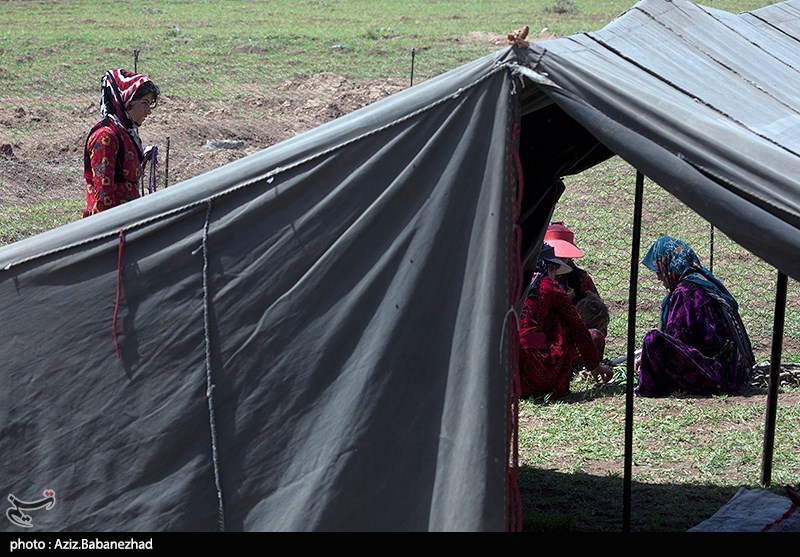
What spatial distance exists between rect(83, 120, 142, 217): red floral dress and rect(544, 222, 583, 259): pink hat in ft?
9.03

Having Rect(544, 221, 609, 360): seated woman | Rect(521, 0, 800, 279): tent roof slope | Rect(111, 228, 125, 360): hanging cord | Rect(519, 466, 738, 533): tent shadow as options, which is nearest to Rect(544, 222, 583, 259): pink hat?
Rect(544, 221, 609, 360): seated woman

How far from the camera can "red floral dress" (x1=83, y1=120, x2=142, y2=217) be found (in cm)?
555

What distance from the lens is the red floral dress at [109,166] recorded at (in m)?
5.55

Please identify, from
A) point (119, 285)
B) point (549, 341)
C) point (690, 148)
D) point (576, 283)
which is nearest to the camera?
point (690, 148)

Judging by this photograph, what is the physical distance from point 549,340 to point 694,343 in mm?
939

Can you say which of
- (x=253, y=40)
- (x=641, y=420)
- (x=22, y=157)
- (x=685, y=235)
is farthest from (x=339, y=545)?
(x=253, y=40)

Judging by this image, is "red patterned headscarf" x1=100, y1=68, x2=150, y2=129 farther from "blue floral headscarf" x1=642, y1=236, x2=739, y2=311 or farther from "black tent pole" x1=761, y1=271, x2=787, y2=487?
"black tent pole" x1=761, y1=271, x2=787, y2=487

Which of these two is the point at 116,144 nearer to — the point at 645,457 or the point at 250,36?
the point at 645,457

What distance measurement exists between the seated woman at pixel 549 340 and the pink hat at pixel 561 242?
387 millimetres

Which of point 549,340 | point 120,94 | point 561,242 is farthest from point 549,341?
point 120,94

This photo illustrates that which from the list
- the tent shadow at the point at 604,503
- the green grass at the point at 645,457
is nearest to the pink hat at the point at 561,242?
the green grass at the point at 645,457

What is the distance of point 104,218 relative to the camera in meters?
3.25

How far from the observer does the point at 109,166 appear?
557 centimetres

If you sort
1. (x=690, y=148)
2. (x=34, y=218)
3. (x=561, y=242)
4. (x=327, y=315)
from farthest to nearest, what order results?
(x=34, y=218), (x=561, y=242), (x=327, y=315), (x=690, y=148)
